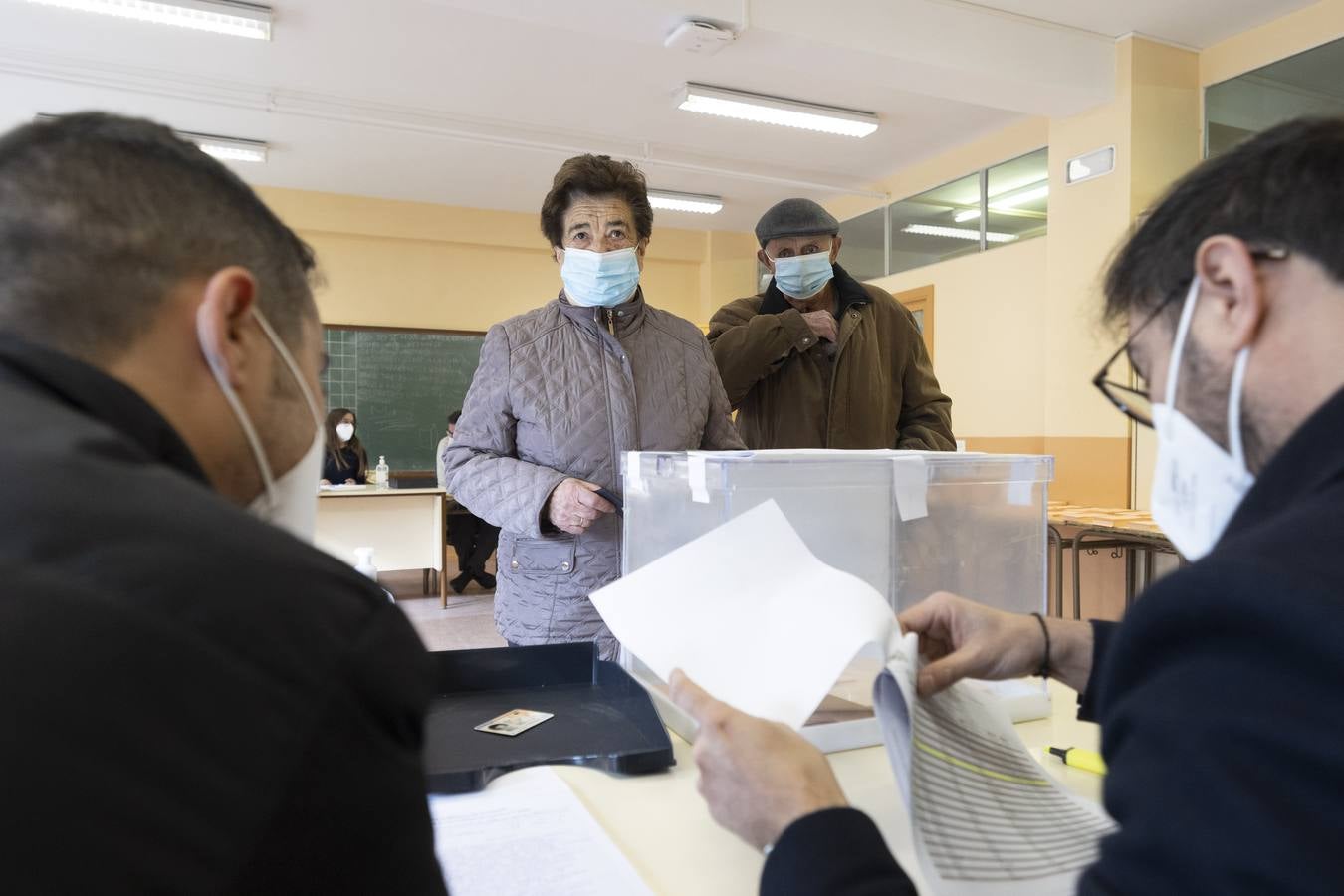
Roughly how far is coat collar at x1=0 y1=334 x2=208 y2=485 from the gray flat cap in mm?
1794

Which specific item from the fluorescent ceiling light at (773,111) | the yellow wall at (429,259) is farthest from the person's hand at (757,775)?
the yellow wall at (429,259)

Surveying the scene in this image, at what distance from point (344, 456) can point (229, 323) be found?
557 centimetres

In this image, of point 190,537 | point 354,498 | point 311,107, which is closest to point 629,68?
point 311,107

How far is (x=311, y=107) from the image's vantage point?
518 cm

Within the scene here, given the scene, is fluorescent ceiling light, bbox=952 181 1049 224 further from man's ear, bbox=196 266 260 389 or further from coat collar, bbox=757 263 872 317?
man's ear, bbox=196 266 260 389

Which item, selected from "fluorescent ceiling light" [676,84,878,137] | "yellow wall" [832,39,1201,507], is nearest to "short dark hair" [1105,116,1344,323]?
"yellow wall" [832,39,1201,507]

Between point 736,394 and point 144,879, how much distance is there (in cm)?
177

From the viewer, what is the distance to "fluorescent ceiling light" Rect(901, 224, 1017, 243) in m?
5.85

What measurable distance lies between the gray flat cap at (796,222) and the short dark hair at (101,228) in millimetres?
1696

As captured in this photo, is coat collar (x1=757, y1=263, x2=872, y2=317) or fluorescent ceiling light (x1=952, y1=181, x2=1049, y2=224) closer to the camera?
coat collar (x1=757, y1=263, x2=872, y2=317)

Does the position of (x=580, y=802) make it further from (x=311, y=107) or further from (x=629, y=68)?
(x=311, y=107)

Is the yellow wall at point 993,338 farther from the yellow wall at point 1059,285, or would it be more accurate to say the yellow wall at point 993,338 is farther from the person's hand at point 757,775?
the person's hand at point 757,775

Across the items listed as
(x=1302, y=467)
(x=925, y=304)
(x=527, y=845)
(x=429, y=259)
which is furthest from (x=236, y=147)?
Result: (x=1302, y=467)

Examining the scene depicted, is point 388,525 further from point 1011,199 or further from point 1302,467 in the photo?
point 1302,467
